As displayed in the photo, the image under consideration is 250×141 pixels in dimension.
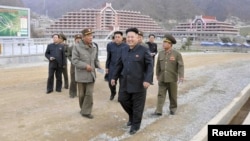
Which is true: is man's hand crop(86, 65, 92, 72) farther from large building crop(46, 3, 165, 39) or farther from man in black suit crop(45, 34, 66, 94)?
large building crop(46, 3, 165, 39)

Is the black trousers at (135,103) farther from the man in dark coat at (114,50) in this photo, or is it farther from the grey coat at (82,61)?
the man in dark coat at (114,50)

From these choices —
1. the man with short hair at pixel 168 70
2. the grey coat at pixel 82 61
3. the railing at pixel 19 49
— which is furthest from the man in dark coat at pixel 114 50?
the railing at pixel 19 49

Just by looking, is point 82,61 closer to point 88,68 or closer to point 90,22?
point 88,68

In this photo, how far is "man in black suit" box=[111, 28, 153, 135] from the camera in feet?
19.9

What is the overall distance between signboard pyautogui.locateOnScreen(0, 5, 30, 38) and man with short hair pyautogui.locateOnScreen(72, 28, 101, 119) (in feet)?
72.8

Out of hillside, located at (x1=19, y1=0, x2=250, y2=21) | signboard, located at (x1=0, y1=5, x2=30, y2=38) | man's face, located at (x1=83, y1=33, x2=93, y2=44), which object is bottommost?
man's face, located at (x1=83, y1=33, x2=93, y2=44)

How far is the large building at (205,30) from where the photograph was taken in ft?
330

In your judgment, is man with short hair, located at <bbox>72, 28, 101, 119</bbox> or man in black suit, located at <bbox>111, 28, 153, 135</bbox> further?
man with short hair, located at <bbox>72, 28, 101, 119</bbox>

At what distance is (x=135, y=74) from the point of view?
6.14 metres

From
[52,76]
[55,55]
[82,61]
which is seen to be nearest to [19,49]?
[52,76]

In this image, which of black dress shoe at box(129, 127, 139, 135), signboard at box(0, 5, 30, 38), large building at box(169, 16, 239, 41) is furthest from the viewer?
large building at box(169, 16, 239, 41)

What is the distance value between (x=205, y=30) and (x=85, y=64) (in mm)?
105623

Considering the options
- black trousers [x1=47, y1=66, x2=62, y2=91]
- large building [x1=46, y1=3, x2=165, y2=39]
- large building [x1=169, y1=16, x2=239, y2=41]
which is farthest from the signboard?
large building [x1=169, y1=16, x2=239, y2=41]

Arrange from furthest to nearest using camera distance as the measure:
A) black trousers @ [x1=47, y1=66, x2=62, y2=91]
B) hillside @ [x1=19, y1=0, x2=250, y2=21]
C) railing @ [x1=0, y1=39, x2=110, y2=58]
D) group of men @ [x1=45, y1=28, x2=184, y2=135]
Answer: hillside @ [x1=19, y1=0, x2=250, y2=21]
railing @ [x1=0, y1=39, x2=110, y2=58]
black trousers @ [x1=47, y1=66, x2=62, y2=91]
group of men @ [x1=45, y1=28, x2=184, y2=135]
